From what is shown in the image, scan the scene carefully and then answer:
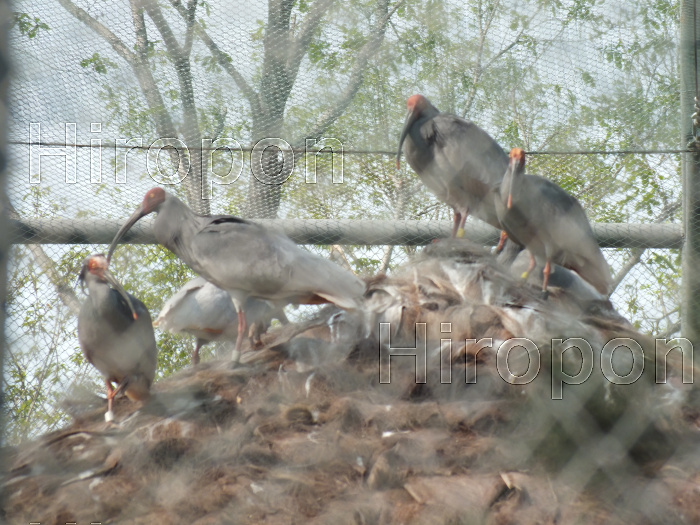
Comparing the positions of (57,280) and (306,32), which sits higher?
(306,32)

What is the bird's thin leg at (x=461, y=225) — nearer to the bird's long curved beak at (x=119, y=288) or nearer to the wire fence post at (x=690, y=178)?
the wire fence post at (x=690, y=178)

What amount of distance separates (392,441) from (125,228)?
118 centimetres

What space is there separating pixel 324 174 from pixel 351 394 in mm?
1015

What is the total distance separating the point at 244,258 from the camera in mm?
2660

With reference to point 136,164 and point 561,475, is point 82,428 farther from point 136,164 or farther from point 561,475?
point 561,475

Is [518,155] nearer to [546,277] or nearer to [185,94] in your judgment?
[546,277]

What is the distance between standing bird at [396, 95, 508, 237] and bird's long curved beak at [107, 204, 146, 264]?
101 cm

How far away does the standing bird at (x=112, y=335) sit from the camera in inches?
99.0

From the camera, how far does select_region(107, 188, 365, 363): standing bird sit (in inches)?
105

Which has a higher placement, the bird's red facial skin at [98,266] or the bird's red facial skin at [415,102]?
the bird's red facial skin at [415,102]

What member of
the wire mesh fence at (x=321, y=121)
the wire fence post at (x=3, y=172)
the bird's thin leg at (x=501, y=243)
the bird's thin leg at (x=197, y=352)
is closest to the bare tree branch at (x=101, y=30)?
the wire mesh fence at (x=321, y=121)

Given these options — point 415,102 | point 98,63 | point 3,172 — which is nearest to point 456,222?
point 415,102

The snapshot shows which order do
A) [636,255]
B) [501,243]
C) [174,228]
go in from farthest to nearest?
[501,243], [636,255], [174,228]

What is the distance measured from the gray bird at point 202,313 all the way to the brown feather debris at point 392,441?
546mm
